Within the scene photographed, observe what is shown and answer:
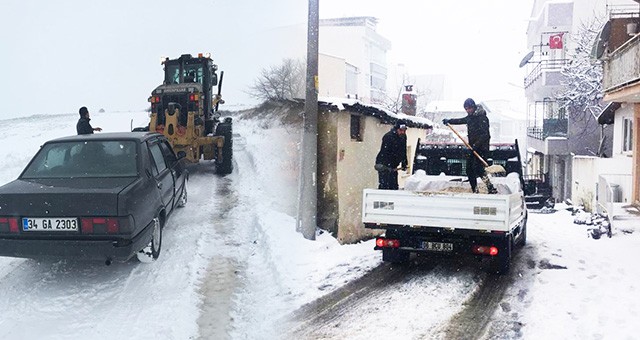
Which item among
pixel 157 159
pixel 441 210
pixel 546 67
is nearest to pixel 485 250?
pixel 441 210

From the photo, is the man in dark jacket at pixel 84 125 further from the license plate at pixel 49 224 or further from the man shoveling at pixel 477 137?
the man shoveling at pixel 477 137

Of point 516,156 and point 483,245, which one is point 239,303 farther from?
point 516,156

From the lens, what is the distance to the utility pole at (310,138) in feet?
22.6

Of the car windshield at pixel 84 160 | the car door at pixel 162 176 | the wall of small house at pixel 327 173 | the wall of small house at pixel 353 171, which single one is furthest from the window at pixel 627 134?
the car windshield at pixel 84 160

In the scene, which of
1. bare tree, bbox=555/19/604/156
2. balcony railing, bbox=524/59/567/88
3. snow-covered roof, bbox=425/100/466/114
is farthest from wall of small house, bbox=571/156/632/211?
snow-covered roof, bbox=425/100/466/114

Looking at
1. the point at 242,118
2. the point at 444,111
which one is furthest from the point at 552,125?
the point at 444,111

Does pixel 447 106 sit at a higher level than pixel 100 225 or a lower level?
higher

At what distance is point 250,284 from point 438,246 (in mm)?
2382

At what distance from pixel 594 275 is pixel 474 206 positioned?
1631 mm

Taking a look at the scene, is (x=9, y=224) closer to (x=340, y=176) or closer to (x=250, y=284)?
(x=250, y=284)

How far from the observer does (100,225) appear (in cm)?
490

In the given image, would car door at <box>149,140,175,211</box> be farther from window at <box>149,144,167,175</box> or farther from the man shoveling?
the man shoveling

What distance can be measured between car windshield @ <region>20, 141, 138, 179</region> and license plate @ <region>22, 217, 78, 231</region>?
89 cm

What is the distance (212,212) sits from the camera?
7980mm
